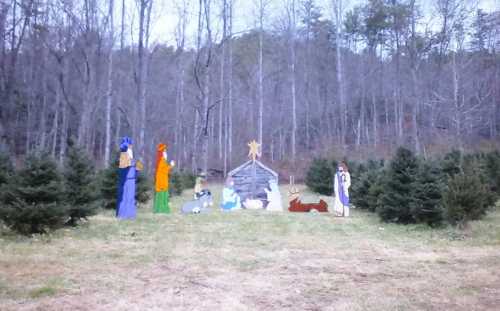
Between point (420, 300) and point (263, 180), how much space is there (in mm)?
10082

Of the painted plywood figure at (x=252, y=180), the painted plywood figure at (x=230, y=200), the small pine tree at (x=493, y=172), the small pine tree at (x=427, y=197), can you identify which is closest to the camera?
the small pine tree at (x=427, y=197)

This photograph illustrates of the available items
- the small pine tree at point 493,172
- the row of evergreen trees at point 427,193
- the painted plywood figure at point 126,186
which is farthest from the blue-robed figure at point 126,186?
the small pine tree at point 493,172

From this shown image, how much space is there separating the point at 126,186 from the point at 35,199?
329 centimetres

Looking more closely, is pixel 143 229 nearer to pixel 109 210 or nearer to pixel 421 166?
pixel 109 210

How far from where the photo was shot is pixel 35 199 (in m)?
8.48

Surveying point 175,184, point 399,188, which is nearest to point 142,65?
point 175,184

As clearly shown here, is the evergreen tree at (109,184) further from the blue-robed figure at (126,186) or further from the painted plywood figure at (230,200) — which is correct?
the painted plywood figure at (230,200)

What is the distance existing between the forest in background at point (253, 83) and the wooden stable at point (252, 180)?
300 inches

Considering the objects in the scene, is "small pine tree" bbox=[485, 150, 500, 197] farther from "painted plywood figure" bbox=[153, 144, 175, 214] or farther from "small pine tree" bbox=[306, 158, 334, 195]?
"painted plywood figure" bbox=[153, 144, 175, 214]

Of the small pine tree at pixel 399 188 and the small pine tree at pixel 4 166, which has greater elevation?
the small pine tree at pixel 4 166

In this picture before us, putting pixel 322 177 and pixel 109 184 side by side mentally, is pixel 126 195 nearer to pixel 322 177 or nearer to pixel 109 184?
pixel 109 184

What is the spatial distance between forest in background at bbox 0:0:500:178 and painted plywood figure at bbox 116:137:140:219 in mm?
8693

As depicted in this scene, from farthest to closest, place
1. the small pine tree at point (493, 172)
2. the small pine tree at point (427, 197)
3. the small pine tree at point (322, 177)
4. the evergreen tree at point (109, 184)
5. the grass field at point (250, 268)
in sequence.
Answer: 1. the small pine tree at point (322, 177)
2. the small pine tree at point (493, 172)
3. the evergreen tree at point (109, 184)
4. the small pine tree at point (427, 197)
5. the grass field at point (250, 268)

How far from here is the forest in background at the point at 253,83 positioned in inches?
915
